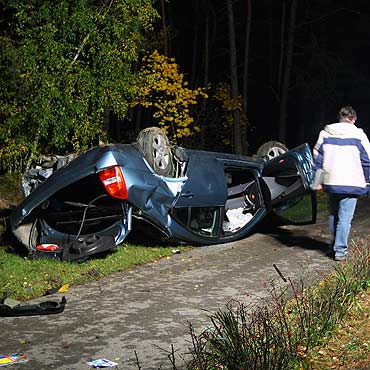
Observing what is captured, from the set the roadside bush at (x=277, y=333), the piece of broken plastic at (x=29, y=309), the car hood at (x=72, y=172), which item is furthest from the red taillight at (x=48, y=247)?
the roadside bush at (x=277, y=333)

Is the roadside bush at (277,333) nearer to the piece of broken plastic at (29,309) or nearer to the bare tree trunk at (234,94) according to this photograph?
the piece of broken plastic at (29,309)

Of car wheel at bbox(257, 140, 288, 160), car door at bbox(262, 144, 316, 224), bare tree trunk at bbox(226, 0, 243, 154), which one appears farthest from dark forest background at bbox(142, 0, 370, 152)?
car door at bbox(262, 144, 316, 224)

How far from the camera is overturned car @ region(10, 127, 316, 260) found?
28.3ft

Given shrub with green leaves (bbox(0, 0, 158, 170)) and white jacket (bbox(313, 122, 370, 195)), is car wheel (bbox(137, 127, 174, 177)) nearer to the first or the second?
white jacket (bbox(313, 122, 370, 195))

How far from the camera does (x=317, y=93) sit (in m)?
30.2

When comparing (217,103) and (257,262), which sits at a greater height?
(217,103)

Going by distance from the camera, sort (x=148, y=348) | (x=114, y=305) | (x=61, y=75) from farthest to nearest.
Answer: (x=61, y=75), (x=114, y=305), (x=148, y=348)

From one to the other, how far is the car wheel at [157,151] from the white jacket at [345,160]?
6.50 ft

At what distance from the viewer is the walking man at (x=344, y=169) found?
887 centimetres

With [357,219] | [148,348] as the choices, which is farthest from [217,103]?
[148,348]

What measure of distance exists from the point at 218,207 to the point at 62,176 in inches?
90.3

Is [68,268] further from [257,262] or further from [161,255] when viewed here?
[257,262]

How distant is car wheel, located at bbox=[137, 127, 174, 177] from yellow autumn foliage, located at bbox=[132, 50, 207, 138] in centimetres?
900

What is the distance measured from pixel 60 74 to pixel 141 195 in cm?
385
